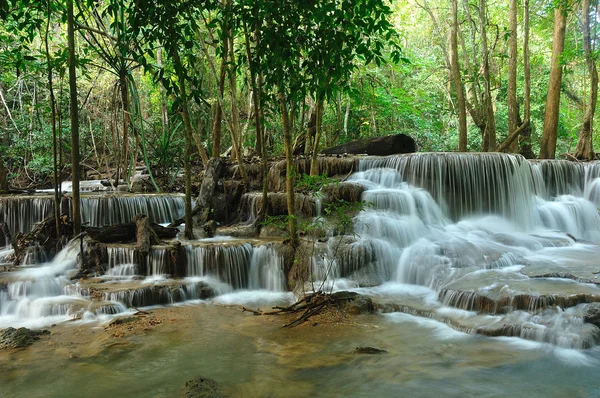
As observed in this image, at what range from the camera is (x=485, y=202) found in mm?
11273

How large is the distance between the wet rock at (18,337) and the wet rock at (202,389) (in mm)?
2449

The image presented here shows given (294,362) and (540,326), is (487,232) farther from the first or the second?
(294,362)

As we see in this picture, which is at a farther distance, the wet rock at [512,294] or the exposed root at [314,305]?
the exposed root at [314,305]

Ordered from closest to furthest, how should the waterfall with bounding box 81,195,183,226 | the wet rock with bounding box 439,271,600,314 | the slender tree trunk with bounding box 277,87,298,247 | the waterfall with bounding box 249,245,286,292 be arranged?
the wet rock with bounding box 439,271,600,314 < the slender tree trunk with bounding box 277,87,298,247 < the waterfall with bounding box 249,245,286,292 < the waterfall with bounding box 81,195,183,226

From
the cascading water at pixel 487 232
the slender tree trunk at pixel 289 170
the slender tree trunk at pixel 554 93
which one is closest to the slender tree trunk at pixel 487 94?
the slender tree trunk at pixel 554 93

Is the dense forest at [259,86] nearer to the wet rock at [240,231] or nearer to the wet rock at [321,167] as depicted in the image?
the wet rock at [321,167]

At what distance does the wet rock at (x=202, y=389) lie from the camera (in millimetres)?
3801

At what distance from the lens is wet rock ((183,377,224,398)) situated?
3.80 metres

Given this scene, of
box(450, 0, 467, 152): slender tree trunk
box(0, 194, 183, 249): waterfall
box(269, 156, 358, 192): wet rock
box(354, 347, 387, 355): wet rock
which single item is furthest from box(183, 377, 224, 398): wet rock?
box(450, 0, 467, 152): slender tree trunk

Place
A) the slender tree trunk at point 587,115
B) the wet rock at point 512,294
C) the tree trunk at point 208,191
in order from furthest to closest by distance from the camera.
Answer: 1. the slender tree trunk at point 587,115
2. the tree trunk at point 208,191
3. the wet rock at point 512,294

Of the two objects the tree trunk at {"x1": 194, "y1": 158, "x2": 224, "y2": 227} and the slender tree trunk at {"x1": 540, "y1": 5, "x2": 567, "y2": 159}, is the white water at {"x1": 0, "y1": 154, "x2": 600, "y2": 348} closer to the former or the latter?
the tree trunk at {"x1": 194, "y1": 158, "x2": 224, "y2": 227}

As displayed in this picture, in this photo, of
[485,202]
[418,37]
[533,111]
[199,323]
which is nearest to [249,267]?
[199,323]

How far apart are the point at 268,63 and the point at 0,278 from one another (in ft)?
18.0

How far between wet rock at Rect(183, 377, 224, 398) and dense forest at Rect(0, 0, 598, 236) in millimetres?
2432
